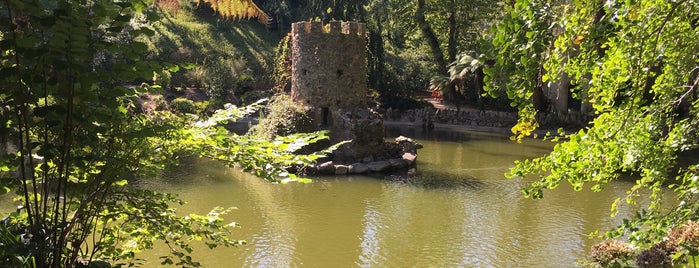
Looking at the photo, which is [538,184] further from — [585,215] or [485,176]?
[485,176]

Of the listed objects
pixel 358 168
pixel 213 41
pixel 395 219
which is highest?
pixel 213 41

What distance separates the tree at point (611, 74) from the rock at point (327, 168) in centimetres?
1137

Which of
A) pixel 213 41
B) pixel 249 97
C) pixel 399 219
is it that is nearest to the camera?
pixel 399 219

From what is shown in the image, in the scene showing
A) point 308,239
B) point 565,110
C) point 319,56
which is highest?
point 319,56

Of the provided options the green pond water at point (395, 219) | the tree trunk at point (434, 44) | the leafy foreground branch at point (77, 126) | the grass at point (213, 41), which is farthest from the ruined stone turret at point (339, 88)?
the grass at point (213, 41)

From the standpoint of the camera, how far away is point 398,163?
17000 mm

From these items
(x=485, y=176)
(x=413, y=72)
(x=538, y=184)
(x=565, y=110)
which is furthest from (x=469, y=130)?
(x=538, y=184)

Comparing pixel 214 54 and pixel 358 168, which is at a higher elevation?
pixel 214 54

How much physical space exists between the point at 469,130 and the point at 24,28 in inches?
996

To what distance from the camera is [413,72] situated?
3338 cm

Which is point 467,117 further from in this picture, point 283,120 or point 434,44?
point 283,120

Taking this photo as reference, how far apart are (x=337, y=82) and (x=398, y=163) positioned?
3.11m

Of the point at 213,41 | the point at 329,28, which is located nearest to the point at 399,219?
the point at 329,28

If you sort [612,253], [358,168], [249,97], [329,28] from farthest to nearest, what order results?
[249,97], [329,28], [358,168], [612,253]
